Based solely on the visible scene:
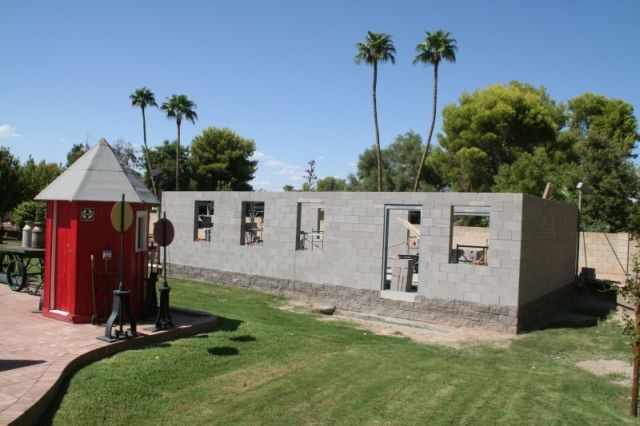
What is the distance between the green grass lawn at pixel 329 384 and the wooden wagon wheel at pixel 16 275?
210 inches

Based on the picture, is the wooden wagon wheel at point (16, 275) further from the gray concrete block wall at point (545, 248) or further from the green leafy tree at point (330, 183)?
the green leafy tree at point (330, 183)

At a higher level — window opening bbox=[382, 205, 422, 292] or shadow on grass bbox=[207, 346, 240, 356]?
window opening bbox=[382, 205, 422, 292]

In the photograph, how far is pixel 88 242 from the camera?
29.6 feet

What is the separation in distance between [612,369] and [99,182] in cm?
1020

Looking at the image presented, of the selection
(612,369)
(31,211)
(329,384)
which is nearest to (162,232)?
(329,384)

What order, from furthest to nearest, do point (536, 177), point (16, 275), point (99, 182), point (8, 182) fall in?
point (8, 182) → point (536, 177) → point (16, 275) → point (99, 182)

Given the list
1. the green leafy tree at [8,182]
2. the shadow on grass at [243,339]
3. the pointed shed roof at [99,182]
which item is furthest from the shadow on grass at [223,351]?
the green leafy tree at [8,182]

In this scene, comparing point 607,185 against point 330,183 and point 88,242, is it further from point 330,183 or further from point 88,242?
point 330,183

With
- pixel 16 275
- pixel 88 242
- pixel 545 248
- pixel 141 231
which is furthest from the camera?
pixel 545 248

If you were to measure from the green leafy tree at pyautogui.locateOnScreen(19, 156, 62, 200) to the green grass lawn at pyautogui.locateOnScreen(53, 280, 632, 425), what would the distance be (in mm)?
27989

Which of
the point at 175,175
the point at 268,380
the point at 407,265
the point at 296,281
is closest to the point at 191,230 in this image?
the point at 296,281

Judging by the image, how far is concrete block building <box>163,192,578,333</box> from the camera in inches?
480

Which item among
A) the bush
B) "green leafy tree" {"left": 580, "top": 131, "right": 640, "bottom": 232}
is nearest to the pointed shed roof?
the bush

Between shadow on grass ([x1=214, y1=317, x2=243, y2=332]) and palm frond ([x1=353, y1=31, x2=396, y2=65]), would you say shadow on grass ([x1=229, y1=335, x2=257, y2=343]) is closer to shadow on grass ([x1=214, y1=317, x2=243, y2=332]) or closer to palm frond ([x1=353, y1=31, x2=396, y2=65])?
shadow on grass ([x1=214, y1=317, x2=243, y2=332])
